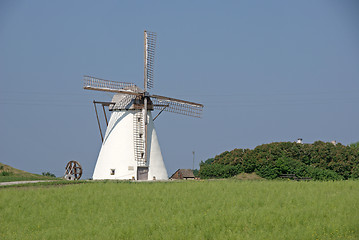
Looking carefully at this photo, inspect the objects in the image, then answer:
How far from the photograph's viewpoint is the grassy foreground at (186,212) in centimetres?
1941

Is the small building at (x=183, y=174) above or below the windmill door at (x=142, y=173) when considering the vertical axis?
above

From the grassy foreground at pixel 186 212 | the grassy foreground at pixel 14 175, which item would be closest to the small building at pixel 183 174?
the grassy foreground at pixel 14 175

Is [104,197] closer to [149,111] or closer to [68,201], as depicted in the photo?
[68,201]

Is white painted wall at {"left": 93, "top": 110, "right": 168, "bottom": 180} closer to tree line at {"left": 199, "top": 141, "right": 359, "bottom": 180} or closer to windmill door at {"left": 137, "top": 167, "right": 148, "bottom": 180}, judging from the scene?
windmill door at {"left": 137, "top": 167, "right": 148, "bottom": 180}

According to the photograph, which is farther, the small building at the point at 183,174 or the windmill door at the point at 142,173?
the small building at the point at 183,174

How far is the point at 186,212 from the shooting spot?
75.1ft

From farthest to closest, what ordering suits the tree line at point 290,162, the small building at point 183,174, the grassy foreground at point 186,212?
the small building at point 183,174 → the tree line at point 290,162 → the grassy foreground at point 186,212

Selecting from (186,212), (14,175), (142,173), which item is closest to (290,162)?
(142,173)

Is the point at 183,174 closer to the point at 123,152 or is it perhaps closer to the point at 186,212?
the point at 123,152

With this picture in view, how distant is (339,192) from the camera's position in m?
27.4

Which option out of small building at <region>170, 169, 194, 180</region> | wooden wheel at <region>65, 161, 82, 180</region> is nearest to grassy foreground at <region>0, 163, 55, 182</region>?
wooden wheel at <region>65, 161, 82, 180</region>

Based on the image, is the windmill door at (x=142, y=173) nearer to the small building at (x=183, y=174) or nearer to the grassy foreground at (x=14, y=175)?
the grassy foreground at (x=14, y=175)

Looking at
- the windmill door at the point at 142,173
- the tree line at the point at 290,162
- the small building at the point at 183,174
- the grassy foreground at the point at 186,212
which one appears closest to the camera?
the grassy foreground at the point at 186,212

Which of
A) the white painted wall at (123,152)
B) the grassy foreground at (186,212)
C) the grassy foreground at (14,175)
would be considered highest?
the white painted wall at (123,152)
